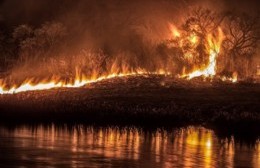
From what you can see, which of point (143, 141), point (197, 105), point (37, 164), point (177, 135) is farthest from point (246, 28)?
point (37, 164)

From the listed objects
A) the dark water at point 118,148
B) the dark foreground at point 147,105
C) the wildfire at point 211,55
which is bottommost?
the dark water at point 118,148

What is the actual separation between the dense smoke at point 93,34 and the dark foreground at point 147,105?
26.9 feet

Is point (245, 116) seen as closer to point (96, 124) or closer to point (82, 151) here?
point (96, 124)

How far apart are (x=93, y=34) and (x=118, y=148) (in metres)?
42.5

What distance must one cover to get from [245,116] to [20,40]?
38612 millimetres

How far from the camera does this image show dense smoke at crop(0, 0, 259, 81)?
61.3m

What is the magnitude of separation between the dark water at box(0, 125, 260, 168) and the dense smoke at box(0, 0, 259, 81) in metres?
23.7

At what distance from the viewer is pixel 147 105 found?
44.7 metres

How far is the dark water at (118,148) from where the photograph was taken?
76.4 feet

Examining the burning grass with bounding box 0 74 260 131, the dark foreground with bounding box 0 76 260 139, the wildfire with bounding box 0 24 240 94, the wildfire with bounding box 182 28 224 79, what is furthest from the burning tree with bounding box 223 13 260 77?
the dark foreground with bounding box 0 76 260 139

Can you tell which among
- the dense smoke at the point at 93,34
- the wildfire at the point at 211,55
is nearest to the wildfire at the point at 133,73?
the wildfire at the point at 211,55

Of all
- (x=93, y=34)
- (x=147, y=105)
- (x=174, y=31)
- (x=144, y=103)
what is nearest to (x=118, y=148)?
(x=147, y=105)

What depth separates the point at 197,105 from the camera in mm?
44062

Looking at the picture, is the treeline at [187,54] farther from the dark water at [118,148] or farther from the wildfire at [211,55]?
the dark water at [118,148]
